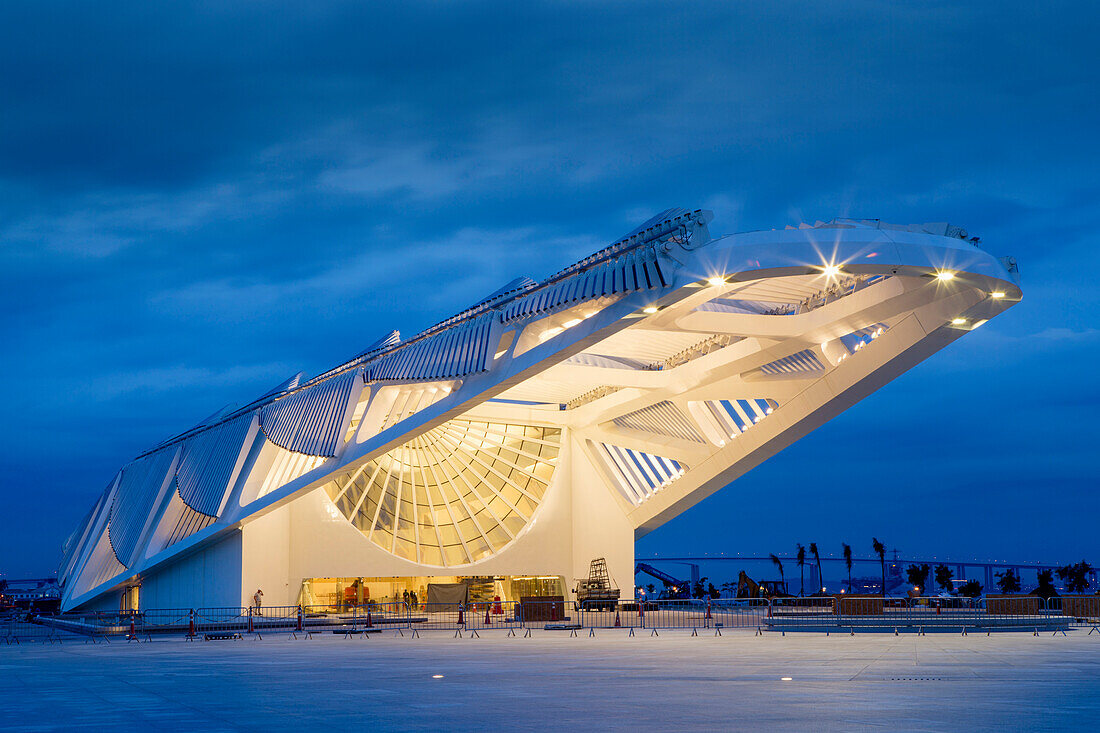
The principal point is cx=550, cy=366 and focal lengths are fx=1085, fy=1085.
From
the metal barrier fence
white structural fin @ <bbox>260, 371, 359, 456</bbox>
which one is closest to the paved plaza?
the metal barrier fence

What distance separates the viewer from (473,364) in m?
31.4

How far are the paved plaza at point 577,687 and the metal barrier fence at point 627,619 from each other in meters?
5.13

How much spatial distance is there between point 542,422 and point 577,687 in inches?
1396

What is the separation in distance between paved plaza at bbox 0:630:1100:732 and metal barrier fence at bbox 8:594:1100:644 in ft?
16.8

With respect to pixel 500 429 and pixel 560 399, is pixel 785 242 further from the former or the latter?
pixel 500 429

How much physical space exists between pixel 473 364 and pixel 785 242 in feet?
34.9

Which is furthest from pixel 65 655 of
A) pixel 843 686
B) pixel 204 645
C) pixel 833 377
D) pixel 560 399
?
pixel 560 399

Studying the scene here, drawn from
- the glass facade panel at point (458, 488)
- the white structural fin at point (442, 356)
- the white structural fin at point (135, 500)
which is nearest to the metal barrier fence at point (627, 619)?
the white structural fin at point (135, 500)

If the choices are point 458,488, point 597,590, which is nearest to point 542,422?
point 458,488

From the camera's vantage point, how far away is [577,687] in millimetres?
13125

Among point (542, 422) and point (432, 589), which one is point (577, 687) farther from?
point (432, 589)

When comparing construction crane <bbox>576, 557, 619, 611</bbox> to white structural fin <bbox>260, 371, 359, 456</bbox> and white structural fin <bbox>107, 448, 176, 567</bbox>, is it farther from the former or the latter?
white structural fin <bbox>107, 448, 176, 567</bbox>

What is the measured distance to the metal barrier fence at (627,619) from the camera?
27.9 meters

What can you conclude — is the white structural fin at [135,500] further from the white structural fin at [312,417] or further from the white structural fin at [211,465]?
the white structural fin at [312,417]
